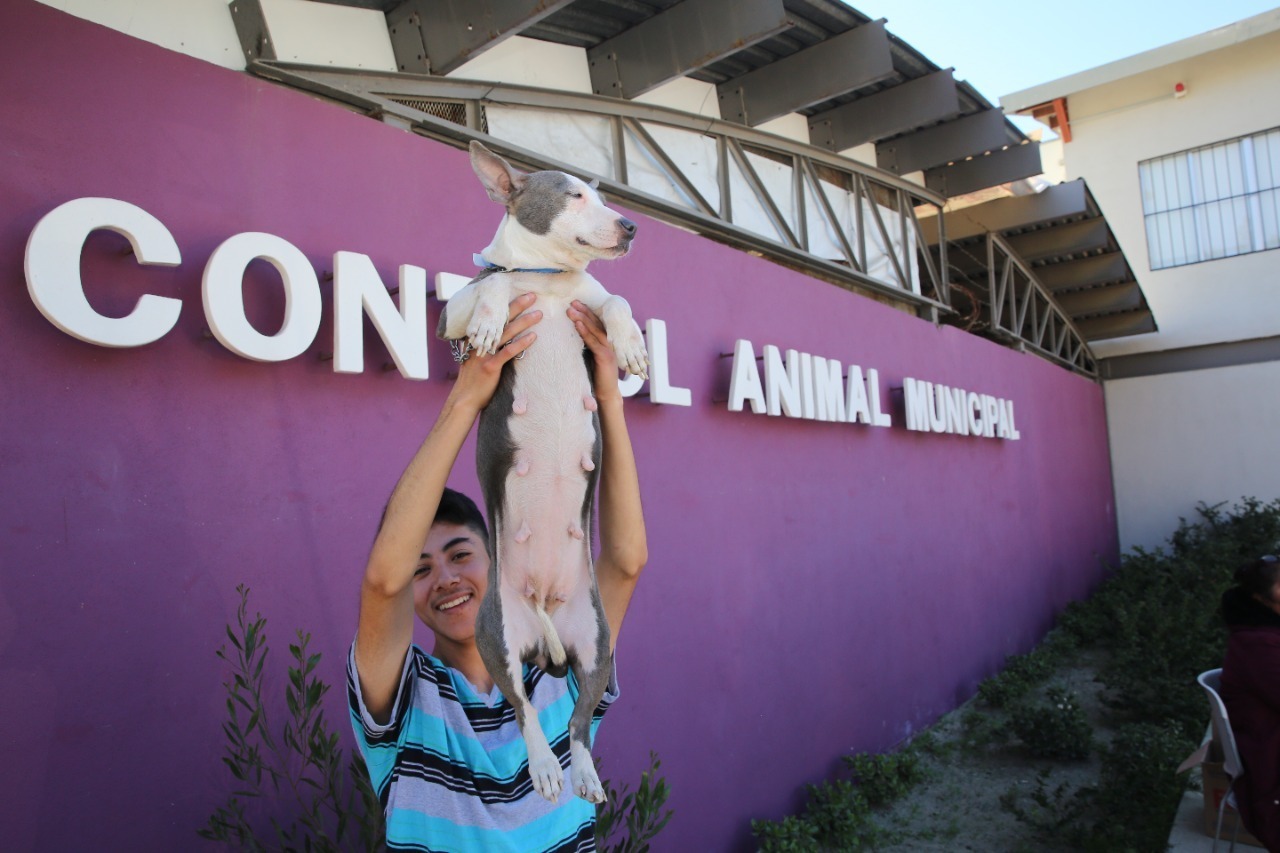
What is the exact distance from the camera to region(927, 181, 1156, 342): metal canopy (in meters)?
9.25

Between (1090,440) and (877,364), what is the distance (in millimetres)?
7244

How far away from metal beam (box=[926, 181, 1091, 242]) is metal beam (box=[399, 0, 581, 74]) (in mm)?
6765

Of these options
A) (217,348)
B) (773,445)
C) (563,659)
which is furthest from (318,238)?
(773,445)

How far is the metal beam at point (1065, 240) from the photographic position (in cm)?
991

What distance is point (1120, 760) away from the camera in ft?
17.5

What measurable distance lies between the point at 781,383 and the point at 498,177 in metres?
3.83

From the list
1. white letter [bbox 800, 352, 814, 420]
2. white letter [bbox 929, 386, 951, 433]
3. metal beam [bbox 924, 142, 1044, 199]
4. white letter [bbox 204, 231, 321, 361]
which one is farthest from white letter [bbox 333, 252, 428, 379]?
metal beam [bbox 924, 142, 1044, 199]

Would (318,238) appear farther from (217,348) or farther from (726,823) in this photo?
(726,823)

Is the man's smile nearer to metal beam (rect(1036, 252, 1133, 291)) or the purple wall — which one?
the purple wall

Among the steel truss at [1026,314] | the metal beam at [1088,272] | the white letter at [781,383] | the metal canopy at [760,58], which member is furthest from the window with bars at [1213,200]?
the white letter at [781,383]

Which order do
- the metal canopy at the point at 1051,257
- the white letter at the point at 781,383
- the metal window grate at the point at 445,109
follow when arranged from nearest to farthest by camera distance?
the metal window grate at the point at 445,109 < the white letter at the point at 781,383 < the metal canopy at the point at 1051,257

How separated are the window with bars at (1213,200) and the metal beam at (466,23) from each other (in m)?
12.2

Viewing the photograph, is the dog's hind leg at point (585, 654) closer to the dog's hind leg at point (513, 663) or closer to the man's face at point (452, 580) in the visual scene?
the dog's hind leg at point (513, 663)

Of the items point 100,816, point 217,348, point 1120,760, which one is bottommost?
point 1120,760
